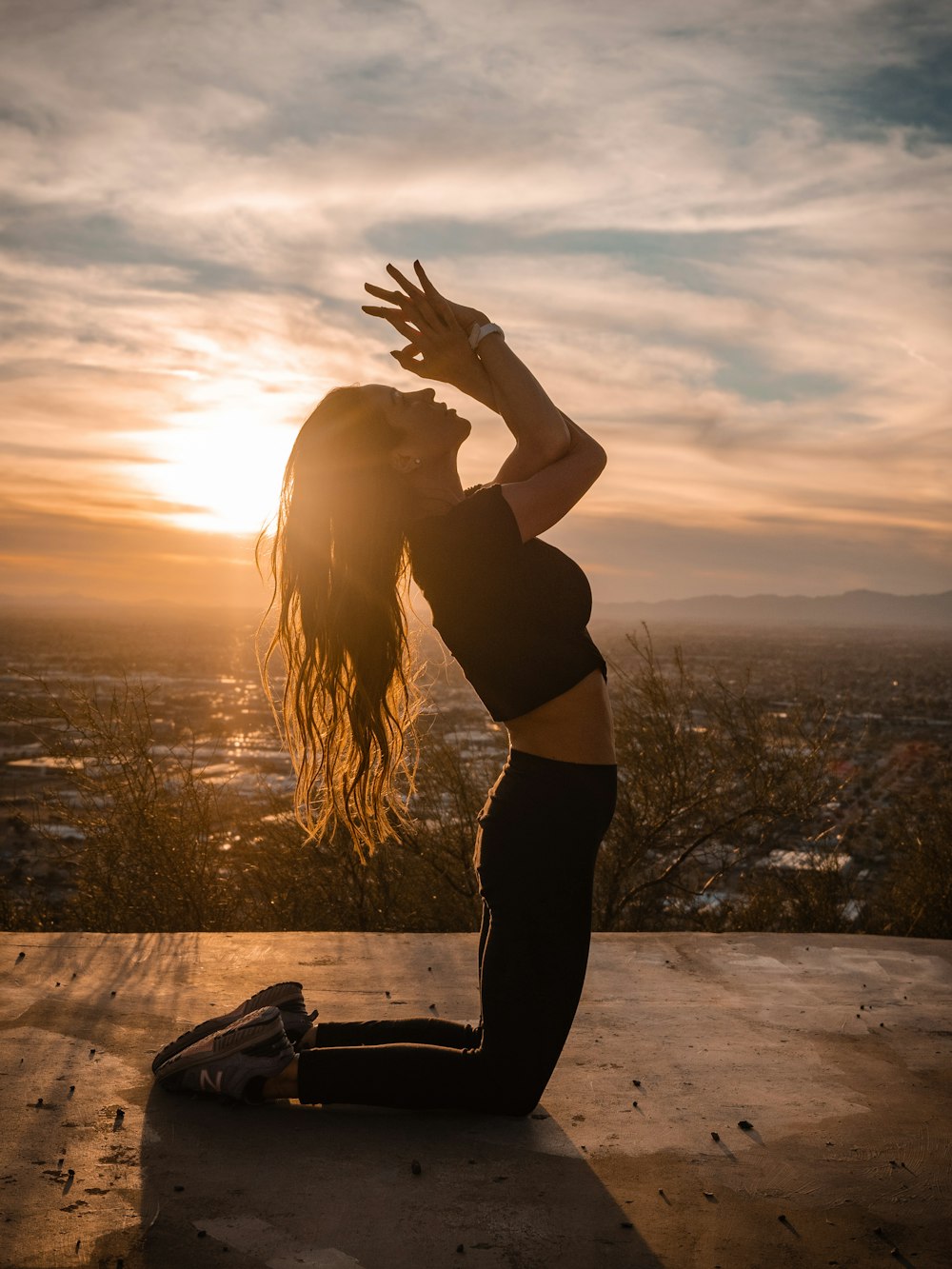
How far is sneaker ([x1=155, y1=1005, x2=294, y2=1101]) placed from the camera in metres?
2.88

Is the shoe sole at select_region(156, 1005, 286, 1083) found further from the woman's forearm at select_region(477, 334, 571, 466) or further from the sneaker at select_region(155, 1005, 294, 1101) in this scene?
the woman's forearm at select_region(477, 334, 571, 466)

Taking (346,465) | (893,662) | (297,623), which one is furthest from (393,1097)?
(893,662)

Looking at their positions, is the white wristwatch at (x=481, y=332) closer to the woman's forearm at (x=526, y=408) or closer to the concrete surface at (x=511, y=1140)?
the woman's forearm at (x=526, y=408)

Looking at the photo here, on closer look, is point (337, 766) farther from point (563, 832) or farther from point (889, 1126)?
point (889, 1126)

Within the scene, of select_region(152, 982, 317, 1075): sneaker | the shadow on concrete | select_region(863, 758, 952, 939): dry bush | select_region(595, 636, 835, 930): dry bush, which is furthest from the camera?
select_region(595, 636, 835, 930): dry bush

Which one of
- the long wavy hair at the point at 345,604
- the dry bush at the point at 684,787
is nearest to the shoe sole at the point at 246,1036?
the long wavy hair at the point at 345,604

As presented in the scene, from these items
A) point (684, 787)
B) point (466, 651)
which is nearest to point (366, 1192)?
point (466, 651)

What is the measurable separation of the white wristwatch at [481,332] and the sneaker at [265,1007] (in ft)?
6.32

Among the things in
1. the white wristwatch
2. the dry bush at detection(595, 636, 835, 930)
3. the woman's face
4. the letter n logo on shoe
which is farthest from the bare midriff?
the dry bush at detection(595, 636, 835, 930)

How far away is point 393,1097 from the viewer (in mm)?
2840

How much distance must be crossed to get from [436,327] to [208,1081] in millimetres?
2146

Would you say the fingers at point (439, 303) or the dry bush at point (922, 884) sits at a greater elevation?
the fingers at point (439, 303)

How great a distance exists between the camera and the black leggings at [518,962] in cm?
270

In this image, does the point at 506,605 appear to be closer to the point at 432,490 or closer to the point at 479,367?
the point at 432,490
